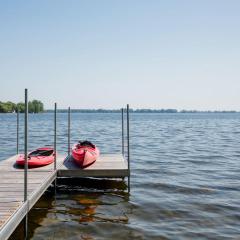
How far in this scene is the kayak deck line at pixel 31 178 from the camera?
29.2ft

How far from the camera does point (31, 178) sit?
12.9 meters

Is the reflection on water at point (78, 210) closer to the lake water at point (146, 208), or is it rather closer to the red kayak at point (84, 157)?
the lake water at point (146, 208)

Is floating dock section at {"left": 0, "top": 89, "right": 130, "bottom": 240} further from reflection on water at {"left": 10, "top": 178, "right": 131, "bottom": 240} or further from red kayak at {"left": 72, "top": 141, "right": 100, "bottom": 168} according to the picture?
reflection on water at {"left": 10, "top": 178, "right": 131, "bottom": 240}

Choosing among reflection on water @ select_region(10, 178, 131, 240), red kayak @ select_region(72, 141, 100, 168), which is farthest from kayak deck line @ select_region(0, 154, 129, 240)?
→ reflection on water @ select_region(10, 178, 131, 240)

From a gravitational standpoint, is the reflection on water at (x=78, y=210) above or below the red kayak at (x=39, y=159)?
below

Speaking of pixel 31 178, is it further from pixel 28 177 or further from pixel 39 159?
pixel 39 159

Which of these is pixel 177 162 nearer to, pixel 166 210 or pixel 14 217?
pixel 166 210

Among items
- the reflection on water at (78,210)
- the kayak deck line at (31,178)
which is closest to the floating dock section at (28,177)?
the kayak deck line at (31,178)

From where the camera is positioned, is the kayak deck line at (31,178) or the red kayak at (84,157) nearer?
the kayak deck line at (31,178)

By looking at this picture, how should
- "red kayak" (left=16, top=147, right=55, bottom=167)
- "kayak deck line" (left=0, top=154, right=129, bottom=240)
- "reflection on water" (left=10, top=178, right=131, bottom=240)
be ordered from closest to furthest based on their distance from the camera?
"kayak deck line" (left=0, top=154, right=129, bottom=240) < "reflection on water" (left=10, top=178, right=131, bottom=240) < "red kayak" (left=16, top=147, right=55, bottom=167)

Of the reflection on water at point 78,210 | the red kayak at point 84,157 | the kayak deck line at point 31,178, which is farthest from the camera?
the red kayak at point 84,157

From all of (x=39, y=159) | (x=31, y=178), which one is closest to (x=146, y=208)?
(x=31, y=178)

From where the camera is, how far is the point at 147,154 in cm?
2867

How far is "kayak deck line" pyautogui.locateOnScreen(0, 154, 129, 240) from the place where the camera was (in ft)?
29.2
